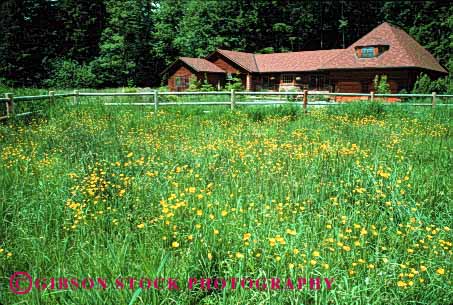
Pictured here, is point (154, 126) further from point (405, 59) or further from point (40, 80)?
point (40, 80)

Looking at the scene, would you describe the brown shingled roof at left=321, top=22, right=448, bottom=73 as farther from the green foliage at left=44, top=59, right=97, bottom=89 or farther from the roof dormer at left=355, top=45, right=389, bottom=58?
the green foliage at left=44, top=59, right=97, bottom=89

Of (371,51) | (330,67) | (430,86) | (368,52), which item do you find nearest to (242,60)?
(330,67)

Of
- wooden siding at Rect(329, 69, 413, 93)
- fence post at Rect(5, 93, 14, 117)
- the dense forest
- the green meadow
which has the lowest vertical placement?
the green meadow

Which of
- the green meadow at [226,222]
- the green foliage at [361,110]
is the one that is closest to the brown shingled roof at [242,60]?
the green foliage at [361,110]

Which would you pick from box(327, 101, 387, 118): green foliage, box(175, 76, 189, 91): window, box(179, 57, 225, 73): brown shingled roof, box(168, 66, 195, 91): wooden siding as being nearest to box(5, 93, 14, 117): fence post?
box(327, 101, 387, 118): green foliage

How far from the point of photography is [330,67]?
101ft

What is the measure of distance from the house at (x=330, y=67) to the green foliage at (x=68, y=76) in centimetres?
1487

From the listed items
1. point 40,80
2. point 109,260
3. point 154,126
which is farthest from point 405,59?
point 40,80

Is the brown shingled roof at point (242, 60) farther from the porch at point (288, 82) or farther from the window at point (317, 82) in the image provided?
the window at point (317, 82)

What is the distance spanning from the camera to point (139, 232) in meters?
3.51

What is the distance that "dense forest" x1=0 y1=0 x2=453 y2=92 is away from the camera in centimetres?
4659

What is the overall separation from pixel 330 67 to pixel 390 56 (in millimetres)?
4744

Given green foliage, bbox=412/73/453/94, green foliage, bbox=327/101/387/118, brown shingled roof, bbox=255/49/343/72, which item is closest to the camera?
green foliage, bbox=327/101/387/118

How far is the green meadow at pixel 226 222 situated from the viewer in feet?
9.20
